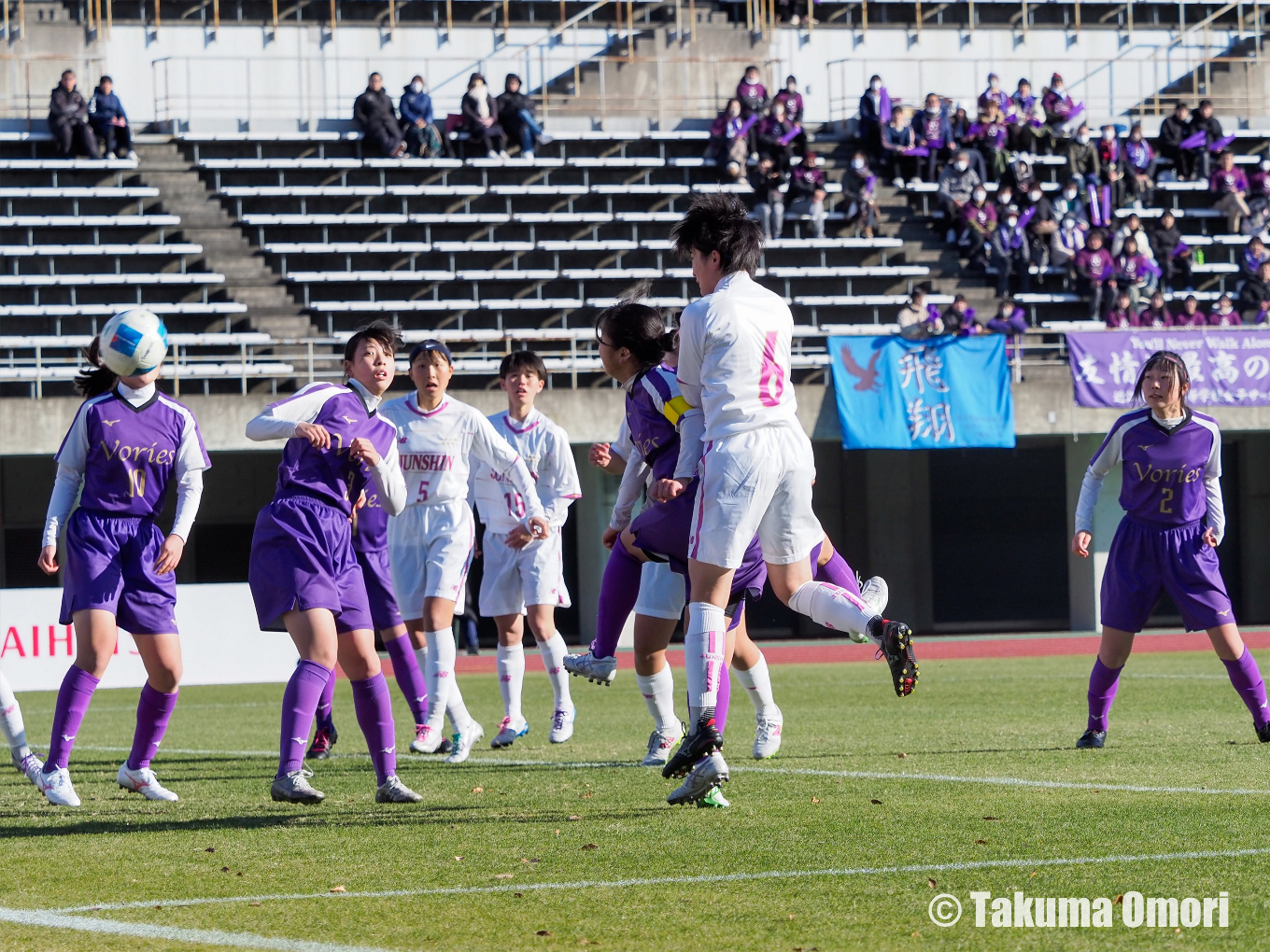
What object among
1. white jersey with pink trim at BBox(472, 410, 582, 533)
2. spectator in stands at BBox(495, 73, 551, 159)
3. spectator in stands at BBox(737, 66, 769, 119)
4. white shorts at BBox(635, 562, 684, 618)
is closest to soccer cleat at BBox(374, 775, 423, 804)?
white shorts at BBox(635, 562, 684, 618)

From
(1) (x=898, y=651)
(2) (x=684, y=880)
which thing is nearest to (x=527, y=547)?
(1) (x=898, y=651)

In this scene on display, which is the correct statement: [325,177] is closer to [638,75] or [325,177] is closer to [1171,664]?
[638,75]

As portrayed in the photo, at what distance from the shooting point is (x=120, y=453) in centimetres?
721

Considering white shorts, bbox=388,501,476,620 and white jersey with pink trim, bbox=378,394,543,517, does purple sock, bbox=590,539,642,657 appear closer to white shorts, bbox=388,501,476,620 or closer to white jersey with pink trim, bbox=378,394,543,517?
white jersey with pink trim, bbox=378,394,543,517

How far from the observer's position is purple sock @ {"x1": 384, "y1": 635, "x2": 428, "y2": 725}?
353 inches

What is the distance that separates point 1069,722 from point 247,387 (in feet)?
49.5

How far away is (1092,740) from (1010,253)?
751 inches

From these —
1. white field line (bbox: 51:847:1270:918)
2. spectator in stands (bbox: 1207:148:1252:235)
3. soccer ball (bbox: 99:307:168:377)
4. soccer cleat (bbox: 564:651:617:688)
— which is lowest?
white field line (bbox: 51:847:1270:918)

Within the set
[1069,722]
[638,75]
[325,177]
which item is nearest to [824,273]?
[638,75]

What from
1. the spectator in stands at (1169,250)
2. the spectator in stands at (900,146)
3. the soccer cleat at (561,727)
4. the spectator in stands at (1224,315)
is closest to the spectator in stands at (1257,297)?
the spectator in stands at (1224,315)

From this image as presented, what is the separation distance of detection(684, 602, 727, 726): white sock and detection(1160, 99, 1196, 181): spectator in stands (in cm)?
2527

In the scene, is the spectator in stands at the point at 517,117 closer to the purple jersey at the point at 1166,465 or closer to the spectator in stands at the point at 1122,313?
the spectator in stands at the point at 1122,313

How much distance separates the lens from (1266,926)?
4.21 m

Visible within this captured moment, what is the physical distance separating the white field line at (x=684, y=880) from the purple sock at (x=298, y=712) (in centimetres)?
170
